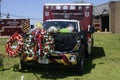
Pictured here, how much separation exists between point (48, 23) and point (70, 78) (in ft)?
11.2

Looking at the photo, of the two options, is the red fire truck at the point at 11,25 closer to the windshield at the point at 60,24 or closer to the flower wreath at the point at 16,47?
the windshield at the point at 60,24

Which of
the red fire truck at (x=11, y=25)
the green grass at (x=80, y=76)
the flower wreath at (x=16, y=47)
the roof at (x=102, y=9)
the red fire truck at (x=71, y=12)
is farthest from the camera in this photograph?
the roof at (x=102, y=9)

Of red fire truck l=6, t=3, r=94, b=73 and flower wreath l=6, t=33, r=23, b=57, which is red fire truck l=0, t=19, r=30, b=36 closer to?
red fire truck l=6, t=3, r=94, b=73

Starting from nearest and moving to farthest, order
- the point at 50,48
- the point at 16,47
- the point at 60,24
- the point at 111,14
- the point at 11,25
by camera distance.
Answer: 1. the point at 50,48
2. the point at 16,47
3. the point at 60,24
4. the point at 11,25
5. the point at 111,14

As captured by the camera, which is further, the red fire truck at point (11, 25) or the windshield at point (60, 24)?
the red fire truck at point (11, 25)

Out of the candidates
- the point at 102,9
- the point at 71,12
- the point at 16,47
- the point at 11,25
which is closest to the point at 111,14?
the point at 102,9

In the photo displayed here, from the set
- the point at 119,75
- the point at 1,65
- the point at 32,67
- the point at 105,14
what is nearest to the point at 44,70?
the point at 32,67

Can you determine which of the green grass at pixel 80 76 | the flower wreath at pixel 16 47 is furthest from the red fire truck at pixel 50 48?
the green grass at pixel 80 76

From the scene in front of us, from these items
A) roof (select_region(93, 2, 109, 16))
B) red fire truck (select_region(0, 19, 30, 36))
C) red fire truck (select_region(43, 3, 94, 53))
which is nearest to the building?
roof (select_region(93, 2, 109, 16))

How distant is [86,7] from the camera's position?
57.7 ft

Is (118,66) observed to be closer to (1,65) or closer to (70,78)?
(70,78)

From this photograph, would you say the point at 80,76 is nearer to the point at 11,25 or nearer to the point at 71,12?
the point at 71,12

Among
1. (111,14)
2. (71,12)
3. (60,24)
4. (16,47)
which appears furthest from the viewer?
(111,14)

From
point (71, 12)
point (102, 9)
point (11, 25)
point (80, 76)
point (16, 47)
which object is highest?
point (102, 9)
